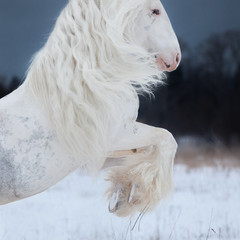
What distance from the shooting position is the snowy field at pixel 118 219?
112 inches

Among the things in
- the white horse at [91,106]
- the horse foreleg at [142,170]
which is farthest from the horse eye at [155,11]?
the horse foreleg at [142,170]

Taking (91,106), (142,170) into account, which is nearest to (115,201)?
(142,170)

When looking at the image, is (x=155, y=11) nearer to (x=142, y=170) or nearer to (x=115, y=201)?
(x=142, y=170)

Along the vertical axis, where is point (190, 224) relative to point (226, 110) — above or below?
above

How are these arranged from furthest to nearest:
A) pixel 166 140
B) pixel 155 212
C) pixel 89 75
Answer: pixel 155 212
pixel 166 140
pixel 89 75

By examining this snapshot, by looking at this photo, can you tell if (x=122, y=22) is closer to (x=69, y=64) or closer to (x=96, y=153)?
(x=69, y=64)

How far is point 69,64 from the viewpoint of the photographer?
185 cm

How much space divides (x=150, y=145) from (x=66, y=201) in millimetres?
1952

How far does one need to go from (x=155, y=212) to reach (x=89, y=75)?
1.83 metres

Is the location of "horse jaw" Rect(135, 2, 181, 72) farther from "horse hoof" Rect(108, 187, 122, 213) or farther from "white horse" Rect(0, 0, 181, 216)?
"horse hoof" Rect(108, 187, 122, 213)

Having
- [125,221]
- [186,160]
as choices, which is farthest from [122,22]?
[186,160]

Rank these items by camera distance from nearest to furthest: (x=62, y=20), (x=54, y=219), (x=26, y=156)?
(x=26, y=156)
(x=62, y=20)
(x=54, y=219)

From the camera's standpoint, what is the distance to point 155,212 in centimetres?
344

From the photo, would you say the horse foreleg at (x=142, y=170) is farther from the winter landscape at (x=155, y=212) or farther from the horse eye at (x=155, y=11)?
the horse eye at (x=155, y=11)
